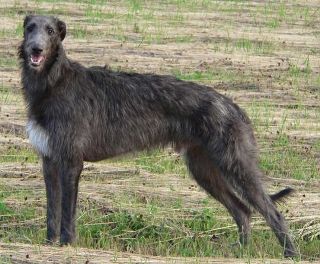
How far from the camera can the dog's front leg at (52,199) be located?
1003cm

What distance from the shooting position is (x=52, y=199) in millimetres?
10078

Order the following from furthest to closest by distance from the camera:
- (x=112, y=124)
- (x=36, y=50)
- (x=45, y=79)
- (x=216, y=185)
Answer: (x=216, y=185) < (x=112, y=124) < (x=45, y=79) < (x=36, y=50)

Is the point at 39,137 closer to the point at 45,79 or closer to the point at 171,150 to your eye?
the point at 45,79

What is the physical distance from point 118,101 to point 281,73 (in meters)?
8.92

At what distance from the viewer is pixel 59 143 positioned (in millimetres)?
9773

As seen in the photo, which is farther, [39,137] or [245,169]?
[245,169]

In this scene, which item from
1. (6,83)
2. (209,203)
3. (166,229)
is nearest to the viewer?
(166,229)

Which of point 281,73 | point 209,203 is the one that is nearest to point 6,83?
point 281,73

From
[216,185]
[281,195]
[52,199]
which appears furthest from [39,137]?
[281,195]

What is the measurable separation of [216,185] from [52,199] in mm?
1565

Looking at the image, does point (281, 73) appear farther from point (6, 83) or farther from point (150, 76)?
point (150, 76)

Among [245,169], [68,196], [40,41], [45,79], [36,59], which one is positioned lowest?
[68,196]

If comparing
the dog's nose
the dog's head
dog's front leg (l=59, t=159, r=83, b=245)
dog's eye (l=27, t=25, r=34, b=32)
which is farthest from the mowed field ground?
dog's eye (l=27, t=25, r=34, b=32)

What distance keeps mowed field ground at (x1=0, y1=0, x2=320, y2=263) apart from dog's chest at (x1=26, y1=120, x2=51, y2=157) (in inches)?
32.9
